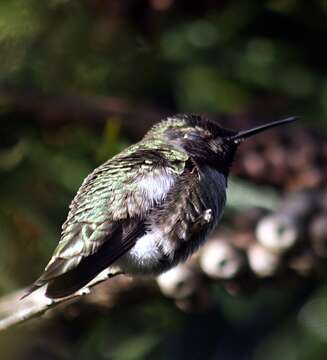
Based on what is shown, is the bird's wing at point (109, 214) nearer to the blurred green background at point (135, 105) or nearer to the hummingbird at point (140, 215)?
the hummingbird at point (140, 215)

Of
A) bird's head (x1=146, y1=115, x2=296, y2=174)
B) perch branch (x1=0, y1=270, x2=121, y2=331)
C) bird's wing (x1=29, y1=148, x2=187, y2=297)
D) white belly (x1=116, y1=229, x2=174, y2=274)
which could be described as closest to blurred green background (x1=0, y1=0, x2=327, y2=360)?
perch branch (x1=0, y1=270, x2=121, y2=331)

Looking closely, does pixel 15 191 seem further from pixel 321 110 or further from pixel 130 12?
pixel 321 110

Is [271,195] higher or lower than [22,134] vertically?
lower

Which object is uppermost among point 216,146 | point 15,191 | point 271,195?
point 216,146

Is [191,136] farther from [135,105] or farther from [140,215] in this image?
[135,105]

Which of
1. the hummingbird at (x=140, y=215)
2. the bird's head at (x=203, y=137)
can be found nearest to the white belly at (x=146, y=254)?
the hummingbird at (x=140, y=215)

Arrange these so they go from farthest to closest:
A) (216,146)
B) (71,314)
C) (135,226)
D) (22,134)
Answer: (22,134), (71,314), (216,146), (135,226)

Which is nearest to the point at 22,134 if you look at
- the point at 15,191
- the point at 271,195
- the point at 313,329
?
the point at 15,191

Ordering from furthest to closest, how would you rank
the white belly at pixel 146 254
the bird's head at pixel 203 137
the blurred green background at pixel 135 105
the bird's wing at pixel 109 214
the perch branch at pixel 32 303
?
the blurred green background at pixel 135 105, the bird's head at pixel 203 137, the white belly at pixel 146 254, the bird's wing at pixel 109 214, the perch branch at pixel 32 303
